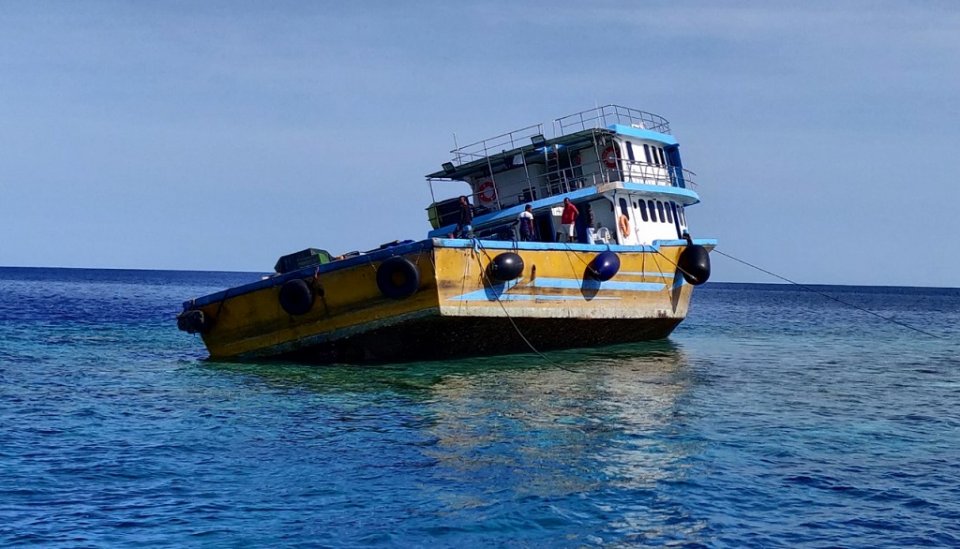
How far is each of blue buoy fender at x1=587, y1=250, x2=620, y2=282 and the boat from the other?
27 mm

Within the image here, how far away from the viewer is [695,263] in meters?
22.5

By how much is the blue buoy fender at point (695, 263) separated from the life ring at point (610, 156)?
112 inches

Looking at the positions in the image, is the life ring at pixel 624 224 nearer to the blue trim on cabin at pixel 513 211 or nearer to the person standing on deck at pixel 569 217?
the blue trim on cabin at pixel 513 211

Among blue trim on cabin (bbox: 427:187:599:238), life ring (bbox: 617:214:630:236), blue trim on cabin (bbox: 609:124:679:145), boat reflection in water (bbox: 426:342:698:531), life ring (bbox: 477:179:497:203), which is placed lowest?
boat reflection in water (bbox: 426:342:698:531)

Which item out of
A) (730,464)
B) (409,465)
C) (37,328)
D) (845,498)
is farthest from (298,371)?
(37,328)

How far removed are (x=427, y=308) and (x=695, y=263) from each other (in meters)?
8.43

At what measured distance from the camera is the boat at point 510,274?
17375 millimetres

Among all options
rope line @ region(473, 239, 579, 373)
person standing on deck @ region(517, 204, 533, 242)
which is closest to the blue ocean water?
rope line @ region(473, 239, 579, 373)

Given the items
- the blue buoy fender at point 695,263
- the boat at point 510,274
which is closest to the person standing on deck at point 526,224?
the boat at point 510,274

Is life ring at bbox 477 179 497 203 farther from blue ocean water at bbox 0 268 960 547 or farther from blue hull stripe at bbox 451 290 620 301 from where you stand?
blue ocean water at bbox 0 268 960 547

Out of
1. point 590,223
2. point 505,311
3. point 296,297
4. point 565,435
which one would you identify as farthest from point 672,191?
point 565,435

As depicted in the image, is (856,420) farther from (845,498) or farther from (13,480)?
(13,480)

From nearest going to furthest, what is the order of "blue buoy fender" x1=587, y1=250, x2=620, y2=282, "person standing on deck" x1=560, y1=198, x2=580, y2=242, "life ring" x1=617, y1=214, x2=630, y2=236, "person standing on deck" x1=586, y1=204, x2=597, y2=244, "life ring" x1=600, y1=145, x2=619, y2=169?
"blue buoy fender" x1=587, y1=250, x2=620, y2=282
"person standing on deck" x1=560, y1=198, x2=580, y2=242
"person standing on deck" x1=586, y1=204, x2=597, y2=244
"life ring" x1=617, y1=214, x2=630, y2=236
"life ring" x1=600, y1=145, x2=619, y2=169

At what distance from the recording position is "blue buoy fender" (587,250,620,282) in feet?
64.5
